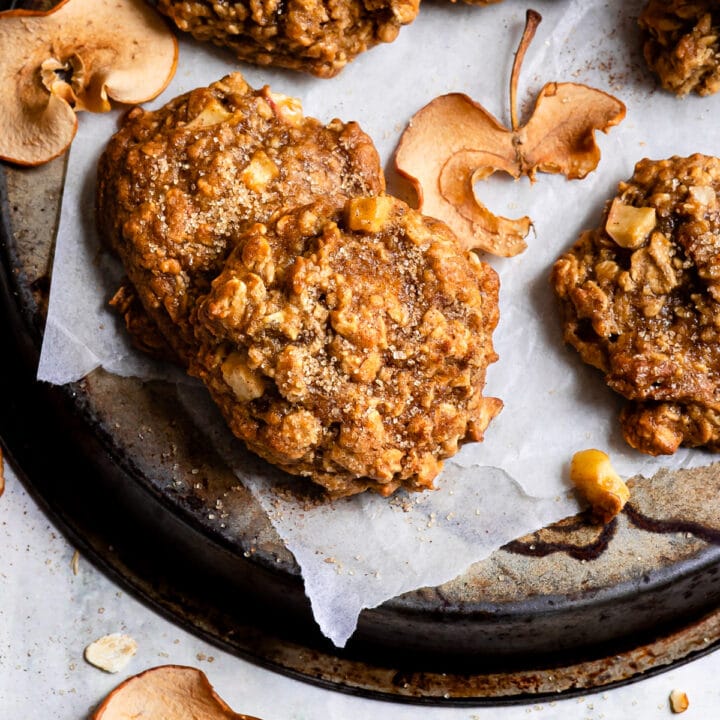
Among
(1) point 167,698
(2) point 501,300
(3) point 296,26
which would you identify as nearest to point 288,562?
(1) point 167,698

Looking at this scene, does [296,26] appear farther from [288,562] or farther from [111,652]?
[111,652]

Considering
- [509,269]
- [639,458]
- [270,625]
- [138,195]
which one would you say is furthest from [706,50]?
[270,625]

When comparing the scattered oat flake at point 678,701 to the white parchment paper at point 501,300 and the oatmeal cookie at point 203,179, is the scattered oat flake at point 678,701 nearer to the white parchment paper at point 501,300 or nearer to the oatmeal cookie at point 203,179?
the white parchment paper at point 501,300

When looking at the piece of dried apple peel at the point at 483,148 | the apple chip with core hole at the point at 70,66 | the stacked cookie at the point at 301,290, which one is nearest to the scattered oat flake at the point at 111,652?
the stacked cookie at the point at 301,290

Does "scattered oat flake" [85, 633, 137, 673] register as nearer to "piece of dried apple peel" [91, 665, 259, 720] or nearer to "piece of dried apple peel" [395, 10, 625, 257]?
"piece of dried apple peel" [91, 665, 259, 720]

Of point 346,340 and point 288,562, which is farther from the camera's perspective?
point 288,562
